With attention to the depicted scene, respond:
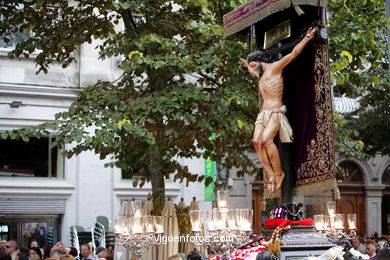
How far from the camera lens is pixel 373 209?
2548 cm

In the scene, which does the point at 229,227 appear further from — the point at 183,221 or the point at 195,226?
the point at 183,221

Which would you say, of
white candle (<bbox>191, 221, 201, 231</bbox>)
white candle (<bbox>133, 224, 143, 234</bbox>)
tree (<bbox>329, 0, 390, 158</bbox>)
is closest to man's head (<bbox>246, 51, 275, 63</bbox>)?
tree (<bbox>329, 0, 390, 158</bbox>)

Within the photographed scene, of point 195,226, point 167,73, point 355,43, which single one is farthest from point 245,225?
point 355,43

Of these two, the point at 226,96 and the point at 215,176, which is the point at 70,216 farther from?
the point at 226,96

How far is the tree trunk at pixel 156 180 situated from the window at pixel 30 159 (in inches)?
244

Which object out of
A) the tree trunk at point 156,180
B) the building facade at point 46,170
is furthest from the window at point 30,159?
the tree trunk at point 156,180

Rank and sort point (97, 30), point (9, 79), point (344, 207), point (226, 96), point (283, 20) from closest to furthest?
point (283, 20), point (226, 96), point (97, 30), point (9, 79), point (344, 207)

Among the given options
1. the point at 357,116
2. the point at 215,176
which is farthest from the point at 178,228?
the point at 357,116

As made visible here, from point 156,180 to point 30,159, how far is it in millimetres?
6749

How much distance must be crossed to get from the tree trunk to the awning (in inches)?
164

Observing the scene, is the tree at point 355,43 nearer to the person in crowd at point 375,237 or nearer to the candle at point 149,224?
the candle at point 149,224

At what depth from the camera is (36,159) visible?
1981cm

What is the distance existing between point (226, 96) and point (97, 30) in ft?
9.99

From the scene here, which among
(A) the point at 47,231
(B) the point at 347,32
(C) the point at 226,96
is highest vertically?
(B) the point at 347,32
